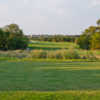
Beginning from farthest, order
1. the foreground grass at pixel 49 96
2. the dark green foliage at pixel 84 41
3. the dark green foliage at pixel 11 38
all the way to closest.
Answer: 1. the dark green foliage at pixel 84 41
2. the dark green foliage at pixel 11 38
3. the foreground grass at pixel 49 96

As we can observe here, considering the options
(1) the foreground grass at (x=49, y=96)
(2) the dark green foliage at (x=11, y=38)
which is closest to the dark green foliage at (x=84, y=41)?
(2) the dark green foliage at (x=11, y=38)

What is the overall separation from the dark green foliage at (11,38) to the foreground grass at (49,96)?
2725cm

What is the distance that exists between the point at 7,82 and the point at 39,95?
1.85m

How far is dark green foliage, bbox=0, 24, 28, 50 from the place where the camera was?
3184 centimetres

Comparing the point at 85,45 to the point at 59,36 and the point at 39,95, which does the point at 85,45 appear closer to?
the point at 59,36

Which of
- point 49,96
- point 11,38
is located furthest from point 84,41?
point 49,96

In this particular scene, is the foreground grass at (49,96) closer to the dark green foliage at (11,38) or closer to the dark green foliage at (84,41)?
the dark green foliage at (11,38)

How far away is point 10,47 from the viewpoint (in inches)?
1273

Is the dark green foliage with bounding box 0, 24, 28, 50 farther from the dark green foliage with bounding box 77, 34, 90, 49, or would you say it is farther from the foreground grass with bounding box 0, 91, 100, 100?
the foreground grass with bounding box 0, 91, 100, 100

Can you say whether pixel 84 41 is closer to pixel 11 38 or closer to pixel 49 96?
pixel 11 38

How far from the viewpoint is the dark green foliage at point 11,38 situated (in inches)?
1254

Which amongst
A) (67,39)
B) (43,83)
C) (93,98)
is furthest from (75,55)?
(67,39)

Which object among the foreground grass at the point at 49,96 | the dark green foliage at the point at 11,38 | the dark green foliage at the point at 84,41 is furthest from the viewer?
the dark green foliage at the point at 84,41

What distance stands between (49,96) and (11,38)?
92.9ft
